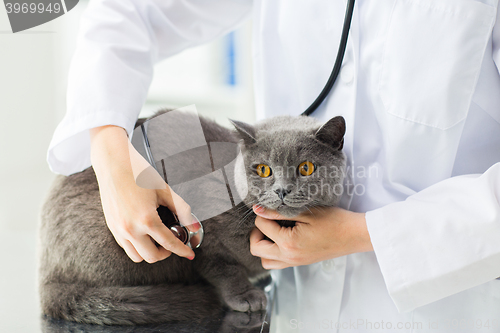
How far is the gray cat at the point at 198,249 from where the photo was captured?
71 centimetres

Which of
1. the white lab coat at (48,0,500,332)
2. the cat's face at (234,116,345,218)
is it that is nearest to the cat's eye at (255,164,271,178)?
the cat's face at (234,116,345,218)

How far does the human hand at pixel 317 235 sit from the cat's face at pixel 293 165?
0.10 ft

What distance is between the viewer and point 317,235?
717mm

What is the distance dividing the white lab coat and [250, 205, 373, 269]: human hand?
44 mm

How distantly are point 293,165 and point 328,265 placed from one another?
297 mm

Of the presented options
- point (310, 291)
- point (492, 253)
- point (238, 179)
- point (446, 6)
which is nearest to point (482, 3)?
point (446, 6)

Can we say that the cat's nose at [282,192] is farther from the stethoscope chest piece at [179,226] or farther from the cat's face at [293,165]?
the stethoscope chest piece at [179,226]

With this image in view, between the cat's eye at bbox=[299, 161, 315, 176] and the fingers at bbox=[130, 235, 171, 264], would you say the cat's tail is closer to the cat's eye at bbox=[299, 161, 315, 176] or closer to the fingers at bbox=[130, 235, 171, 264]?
the fingers at bbox=[130, 235, 171, 264]

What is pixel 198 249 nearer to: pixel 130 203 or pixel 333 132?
pixel 130 203

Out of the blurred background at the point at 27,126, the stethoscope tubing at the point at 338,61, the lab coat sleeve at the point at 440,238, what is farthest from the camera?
the blurred background at the point at 27,126

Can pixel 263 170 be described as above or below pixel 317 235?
above

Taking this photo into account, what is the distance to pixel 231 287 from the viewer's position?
2.70 ft

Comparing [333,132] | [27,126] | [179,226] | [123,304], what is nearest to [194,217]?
[179,226]

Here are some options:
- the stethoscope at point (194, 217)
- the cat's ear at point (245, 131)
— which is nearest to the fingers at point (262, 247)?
the stethoscope at point (194, 217)
